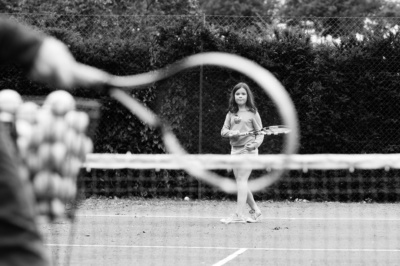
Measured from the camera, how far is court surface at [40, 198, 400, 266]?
7.80m

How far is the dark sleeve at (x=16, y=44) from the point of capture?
2748 millimetres

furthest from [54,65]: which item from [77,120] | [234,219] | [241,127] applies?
[234,219]

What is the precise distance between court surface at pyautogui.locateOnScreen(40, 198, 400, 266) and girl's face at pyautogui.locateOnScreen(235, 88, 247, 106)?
4.53ft

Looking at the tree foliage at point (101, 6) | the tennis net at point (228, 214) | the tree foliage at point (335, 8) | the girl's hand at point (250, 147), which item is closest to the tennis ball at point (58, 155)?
the tennis net at point (228, 214)

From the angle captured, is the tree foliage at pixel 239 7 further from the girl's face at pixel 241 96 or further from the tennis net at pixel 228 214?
the girl's face at pixel 241 96

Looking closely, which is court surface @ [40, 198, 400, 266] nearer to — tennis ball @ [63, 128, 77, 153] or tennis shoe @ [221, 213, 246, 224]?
tennis shoe @ [221, 213, 246, 224]

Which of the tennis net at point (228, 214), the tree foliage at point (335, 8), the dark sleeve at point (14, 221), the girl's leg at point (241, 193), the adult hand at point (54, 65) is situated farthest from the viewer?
the tree foliage at point (335, 8)

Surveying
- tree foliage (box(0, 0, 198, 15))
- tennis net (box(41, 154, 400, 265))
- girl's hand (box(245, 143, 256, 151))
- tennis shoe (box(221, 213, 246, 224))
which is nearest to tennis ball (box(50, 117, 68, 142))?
tennis net (box(41, 154, 400, 265))

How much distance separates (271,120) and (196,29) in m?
1.74

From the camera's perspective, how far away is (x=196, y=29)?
13.5 m

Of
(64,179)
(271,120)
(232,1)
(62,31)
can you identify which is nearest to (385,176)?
(271,120)

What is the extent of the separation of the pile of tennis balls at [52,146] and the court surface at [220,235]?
178cm

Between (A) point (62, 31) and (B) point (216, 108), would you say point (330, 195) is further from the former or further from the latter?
(A) point (62, 31)

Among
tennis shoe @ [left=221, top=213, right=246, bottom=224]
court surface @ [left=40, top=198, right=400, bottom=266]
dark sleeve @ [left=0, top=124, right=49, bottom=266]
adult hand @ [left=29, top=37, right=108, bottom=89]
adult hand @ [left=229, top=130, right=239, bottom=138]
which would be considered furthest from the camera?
tennis shoe @ [left=221, top=213, right=246, bottom=224]
